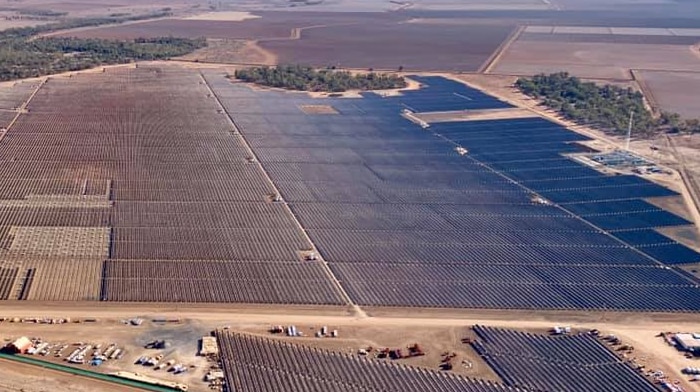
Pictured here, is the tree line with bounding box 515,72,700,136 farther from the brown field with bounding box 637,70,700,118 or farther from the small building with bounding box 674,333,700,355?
the small building with bounding box 674,333,700,355

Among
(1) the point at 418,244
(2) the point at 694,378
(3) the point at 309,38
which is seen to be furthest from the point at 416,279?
(3) the point at 309,38

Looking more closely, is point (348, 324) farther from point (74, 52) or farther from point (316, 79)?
point (74, 52)

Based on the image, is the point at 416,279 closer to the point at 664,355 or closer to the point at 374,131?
the point at 664,355

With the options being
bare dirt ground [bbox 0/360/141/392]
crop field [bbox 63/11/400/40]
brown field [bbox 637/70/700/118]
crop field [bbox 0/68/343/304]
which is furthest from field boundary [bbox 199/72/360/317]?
crop field [bbox 63/11/400/40]

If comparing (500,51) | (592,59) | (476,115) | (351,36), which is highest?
(592,59)

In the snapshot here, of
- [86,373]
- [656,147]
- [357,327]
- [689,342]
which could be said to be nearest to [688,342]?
[689,342]

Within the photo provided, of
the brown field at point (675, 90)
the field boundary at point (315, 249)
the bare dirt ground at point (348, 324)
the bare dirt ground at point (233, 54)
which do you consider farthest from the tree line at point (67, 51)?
the bare dirt ground at point (348, 324)
